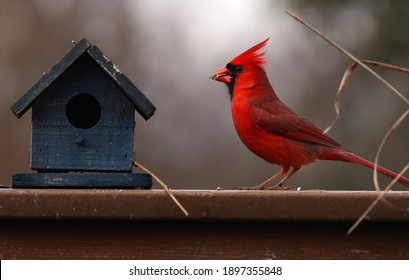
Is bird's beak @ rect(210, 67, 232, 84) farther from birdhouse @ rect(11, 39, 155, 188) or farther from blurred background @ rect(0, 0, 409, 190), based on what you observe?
blurred background @ rect(0, 0, 409, 190)

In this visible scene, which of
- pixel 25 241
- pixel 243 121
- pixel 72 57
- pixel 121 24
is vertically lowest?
pixel 25 241

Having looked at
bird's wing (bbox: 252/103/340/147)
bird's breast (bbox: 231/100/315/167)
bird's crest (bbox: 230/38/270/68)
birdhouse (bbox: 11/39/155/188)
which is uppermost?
bird's crest (bbox: 230/38/270/68)

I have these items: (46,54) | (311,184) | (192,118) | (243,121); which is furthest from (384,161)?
(243,121)

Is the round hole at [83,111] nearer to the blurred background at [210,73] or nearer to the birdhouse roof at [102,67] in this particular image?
the birdhouse roof at [102,67]

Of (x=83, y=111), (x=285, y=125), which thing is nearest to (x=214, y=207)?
(x=83, y=111)

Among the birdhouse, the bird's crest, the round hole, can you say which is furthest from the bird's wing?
the birdhouse

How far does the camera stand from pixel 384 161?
11.4m

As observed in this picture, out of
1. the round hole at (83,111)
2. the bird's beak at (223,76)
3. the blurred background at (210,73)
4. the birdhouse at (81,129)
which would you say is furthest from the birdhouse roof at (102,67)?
the blurred background at (210,73)

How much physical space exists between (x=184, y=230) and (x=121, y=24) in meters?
11.5

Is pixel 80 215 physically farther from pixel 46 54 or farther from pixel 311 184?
pixel 46 54

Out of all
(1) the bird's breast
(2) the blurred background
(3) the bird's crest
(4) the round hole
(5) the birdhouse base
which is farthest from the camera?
(2) the blurred background

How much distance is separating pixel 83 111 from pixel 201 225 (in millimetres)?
803

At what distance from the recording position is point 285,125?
4066 millimetres

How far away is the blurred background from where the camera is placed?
1110 centimetres
